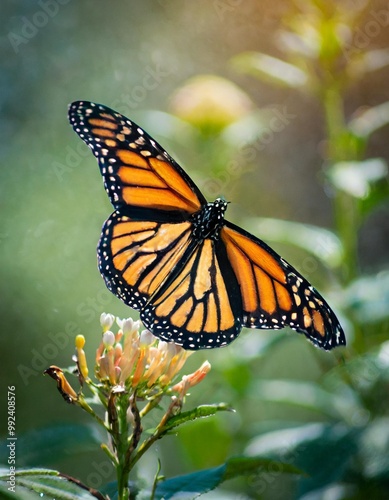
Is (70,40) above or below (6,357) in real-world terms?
above

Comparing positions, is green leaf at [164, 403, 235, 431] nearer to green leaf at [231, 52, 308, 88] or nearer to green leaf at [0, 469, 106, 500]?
green leaf at [0, 469, 106, 500]

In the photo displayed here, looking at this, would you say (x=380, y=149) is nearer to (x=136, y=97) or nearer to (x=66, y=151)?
(x=136, y=97)

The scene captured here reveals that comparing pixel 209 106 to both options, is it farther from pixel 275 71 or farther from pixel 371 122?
pixel 371 122

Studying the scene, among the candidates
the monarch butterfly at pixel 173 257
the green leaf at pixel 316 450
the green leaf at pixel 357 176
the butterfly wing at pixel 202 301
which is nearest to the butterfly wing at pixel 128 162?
the monarch butterfly at pixel 173 257

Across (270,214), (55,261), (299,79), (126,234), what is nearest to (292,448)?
(126,234)

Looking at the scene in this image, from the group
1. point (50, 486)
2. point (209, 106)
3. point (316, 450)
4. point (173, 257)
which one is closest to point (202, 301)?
point (173, 257)

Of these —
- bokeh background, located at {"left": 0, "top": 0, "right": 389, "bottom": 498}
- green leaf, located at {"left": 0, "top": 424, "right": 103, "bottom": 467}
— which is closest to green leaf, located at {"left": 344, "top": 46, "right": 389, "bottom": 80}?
bokeh background, located at {"left": 0, "top": 0, "right": 389, "bottom": 498}

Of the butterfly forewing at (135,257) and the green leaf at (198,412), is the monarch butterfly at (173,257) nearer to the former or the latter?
the butterfly forewing at (135,257)
